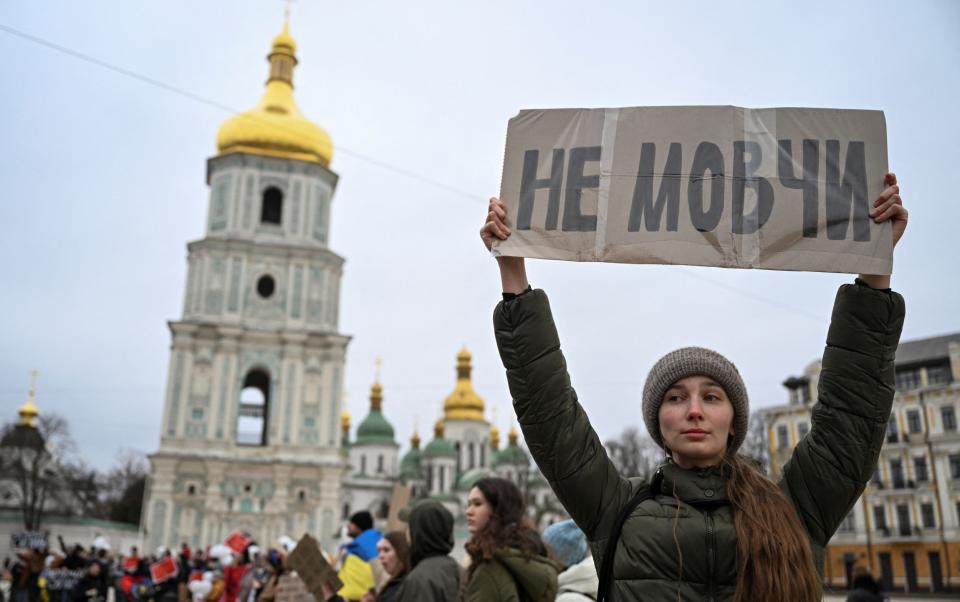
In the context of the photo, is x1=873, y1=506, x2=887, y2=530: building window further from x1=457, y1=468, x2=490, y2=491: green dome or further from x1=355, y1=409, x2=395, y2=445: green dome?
x1=355, y1=409, x2=395, y2=445: green dome

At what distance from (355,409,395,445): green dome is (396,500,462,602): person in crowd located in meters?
68.2

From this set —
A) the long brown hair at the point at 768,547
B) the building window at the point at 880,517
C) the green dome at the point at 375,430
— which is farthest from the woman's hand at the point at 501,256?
the green dome at the point at 375,430

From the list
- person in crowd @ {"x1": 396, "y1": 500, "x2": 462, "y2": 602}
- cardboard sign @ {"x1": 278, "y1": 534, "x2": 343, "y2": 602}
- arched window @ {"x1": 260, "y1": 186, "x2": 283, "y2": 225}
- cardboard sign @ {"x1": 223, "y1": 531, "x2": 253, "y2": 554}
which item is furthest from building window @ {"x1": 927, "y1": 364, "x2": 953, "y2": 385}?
person in crowd @ {"x1": 396, "y1": 500, "x2": 462, "y2": 602}

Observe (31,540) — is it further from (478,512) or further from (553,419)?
(553,419)

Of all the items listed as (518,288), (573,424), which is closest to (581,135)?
(518,288)

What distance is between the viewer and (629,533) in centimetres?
226

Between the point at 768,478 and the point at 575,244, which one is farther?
the point at 575,244

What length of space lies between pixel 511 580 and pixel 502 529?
0.25m

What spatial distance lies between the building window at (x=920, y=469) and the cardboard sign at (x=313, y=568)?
3734 centimetres

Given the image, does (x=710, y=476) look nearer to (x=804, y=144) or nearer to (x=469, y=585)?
(x=804, y=144)

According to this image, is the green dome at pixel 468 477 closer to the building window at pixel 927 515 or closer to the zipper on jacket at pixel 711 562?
the building window at pixel 927 515

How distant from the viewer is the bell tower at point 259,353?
117 feet

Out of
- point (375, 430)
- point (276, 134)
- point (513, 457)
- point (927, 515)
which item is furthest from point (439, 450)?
point (927, 515)

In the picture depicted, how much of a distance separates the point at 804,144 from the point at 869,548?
3764cm
